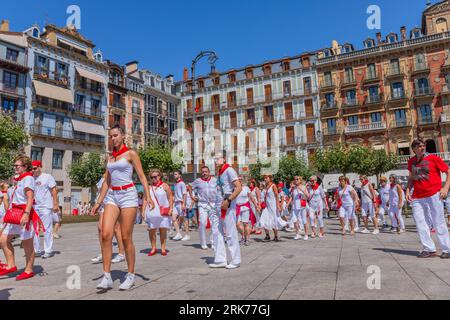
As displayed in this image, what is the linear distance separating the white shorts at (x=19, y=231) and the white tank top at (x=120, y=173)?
1.87 meters

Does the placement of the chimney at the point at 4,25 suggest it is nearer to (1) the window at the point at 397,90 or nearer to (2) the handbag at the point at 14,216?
(2) the handbag at the point at 14,216

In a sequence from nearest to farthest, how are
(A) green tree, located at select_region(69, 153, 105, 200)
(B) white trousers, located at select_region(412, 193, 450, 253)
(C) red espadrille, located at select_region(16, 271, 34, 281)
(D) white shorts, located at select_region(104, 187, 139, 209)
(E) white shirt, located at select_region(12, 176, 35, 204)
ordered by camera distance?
(D) white shorts, located at select_region(104, 187, 139, 209), (C) red espadrille, located at select_region(16, 271, 34, 281), (E) white shirt, located at select_region(12, 176, 35, 204), (B) white trousers, located at select_region(412, 193, 450, 253), (A) green tree, located at select_region(69, 153, 105, 200)

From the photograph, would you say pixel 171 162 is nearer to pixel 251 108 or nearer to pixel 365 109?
pixel 251 108

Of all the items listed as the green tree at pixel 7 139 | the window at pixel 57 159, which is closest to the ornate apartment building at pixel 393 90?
the window at pixel 57 159

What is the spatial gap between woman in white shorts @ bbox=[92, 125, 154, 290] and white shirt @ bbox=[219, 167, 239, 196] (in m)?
1.72

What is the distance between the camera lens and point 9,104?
34406mm

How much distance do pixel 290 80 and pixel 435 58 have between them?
663 inches

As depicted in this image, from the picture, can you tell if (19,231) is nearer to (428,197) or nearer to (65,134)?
(428,197)

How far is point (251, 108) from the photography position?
49.2 meters

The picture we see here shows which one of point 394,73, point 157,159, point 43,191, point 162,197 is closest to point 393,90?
point 394,73

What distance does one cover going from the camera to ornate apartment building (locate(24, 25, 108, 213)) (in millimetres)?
36531

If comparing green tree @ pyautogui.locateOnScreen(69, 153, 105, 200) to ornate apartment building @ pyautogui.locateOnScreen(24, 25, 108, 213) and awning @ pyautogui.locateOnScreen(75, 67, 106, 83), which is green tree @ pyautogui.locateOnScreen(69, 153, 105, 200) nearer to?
ornate apartment building @ pyautogui.locateOnScreen(24, 25, 108, 213)

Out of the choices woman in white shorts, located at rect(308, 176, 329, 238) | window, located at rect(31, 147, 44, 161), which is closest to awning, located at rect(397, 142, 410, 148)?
woman in white shorts, located at rect(308, 176, 329, 238)
